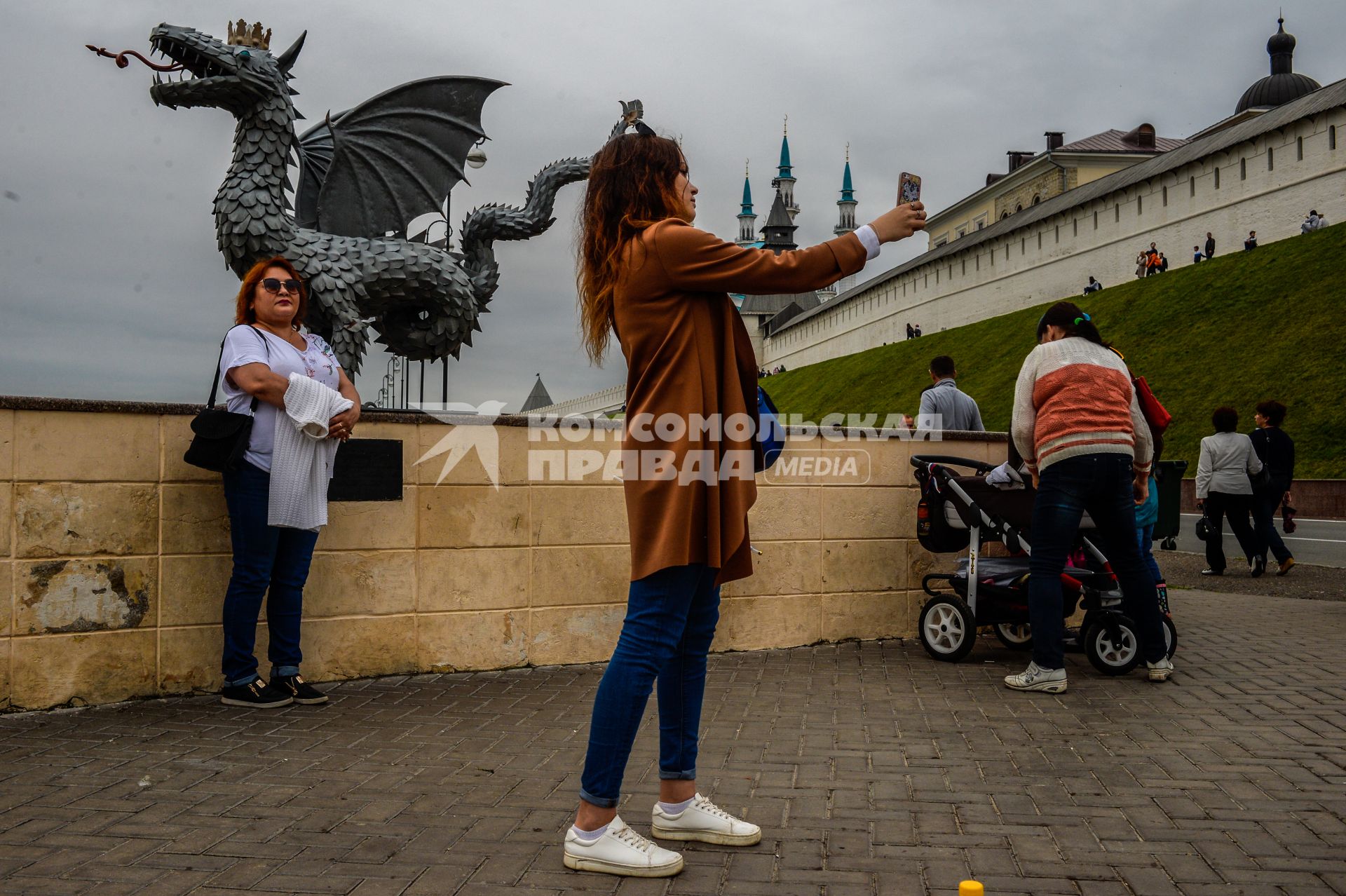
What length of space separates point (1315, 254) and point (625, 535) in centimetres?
4066

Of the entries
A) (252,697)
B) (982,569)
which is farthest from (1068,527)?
(252,697)

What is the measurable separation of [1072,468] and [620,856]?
3183 mm

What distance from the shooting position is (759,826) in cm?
314

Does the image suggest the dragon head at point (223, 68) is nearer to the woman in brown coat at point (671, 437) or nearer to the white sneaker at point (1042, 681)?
the woman in brown coat at point (671, 437)

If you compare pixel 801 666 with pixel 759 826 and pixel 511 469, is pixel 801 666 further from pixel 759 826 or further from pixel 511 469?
pixel 759 826

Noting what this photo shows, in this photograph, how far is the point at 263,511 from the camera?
4.62 meters

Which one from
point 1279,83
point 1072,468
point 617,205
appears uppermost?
point 1279,83

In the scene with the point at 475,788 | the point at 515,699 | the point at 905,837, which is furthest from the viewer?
the point at 515,699

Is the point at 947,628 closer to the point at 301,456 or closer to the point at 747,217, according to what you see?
the point at 301,456

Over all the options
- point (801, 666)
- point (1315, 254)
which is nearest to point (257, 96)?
point (801, 666)

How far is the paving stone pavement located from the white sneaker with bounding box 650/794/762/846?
4 centimetres

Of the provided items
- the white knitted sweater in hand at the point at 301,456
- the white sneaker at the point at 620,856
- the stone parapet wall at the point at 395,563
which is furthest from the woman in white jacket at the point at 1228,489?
the white sneaker at the point at 620,856

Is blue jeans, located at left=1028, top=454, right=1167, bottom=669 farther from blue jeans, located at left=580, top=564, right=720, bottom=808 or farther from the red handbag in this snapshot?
blue jeans, located at left=580, top=564, right=720, bottom=808

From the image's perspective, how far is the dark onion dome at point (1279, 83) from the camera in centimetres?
7175
